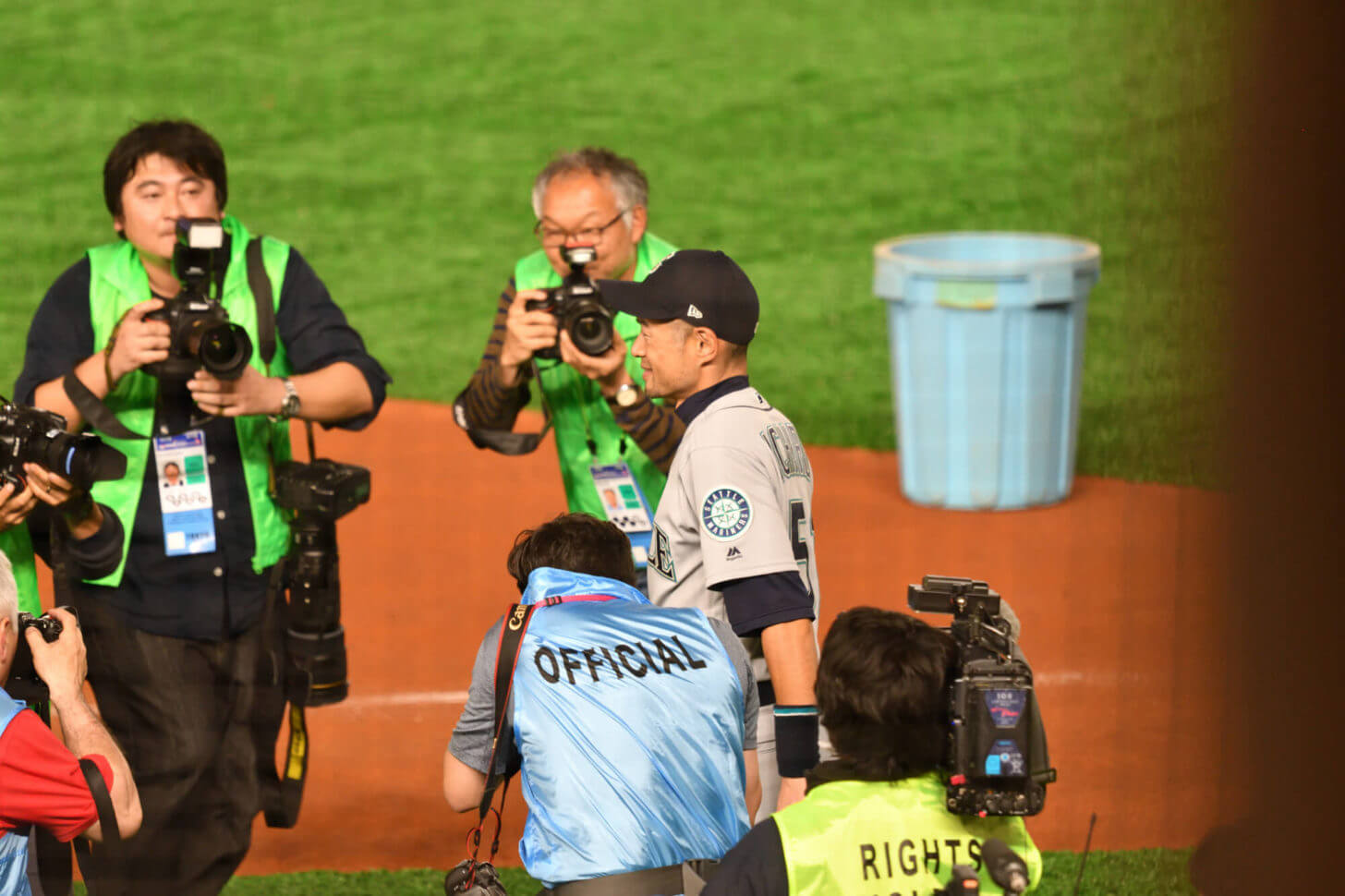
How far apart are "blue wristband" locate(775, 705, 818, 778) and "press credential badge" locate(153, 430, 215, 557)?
1405mm

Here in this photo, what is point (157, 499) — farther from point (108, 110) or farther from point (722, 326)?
point (108, 110)

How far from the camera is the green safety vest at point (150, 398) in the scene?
10.9 ft

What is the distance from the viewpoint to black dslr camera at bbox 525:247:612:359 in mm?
3246

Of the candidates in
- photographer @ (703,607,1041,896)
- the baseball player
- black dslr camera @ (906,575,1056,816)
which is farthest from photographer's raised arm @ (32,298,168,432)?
black dslr camera @ (906,575,1056,816)

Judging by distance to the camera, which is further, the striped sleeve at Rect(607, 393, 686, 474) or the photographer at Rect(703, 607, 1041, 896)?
the striped sleeve at Rect(607, 393, 686, 474)

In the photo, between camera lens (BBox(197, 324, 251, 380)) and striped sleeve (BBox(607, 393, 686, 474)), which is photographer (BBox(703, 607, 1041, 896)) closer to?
striped sleeve (BBox(607, 393, 686, 474))

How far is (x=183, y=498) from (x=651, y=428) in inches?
37.8

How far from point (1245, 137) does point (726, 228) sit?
9.00 m

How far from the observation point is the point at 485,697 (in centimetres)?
246

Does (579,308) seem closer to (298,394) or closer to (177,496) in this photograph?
(298,394)

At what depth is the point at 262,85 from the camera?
40.1 ft

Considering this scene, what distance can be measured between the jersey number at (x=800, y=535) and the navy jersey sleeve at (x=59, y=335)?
1.52 metres

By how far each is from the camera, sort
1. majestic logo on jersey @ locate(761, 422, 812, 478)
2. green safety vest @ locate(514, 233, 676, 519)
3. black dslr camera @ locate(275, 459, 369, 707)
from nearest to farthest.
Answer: majestic logo on jersey @ locate(761, 422, 812, 478) < black dslr camera @ locate(275, 459, 369, 707) < green safety vest @ locate(514, 233, 676, 519)

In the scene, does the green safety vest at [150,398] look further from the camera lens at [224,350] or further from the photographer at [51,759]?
the photographer at [51,759]
